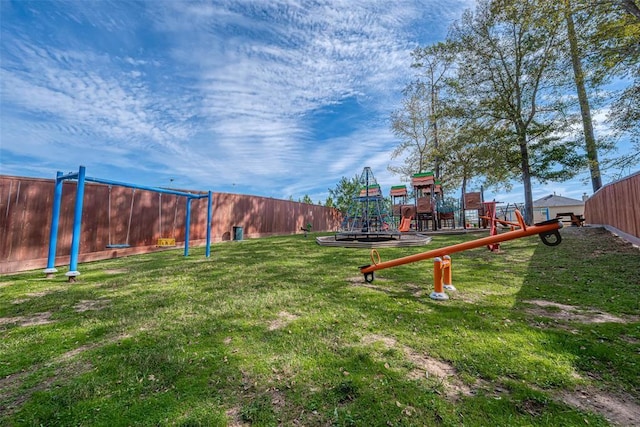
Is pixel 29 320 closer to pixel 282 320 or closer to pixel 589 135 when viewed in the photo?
pixel 282 320

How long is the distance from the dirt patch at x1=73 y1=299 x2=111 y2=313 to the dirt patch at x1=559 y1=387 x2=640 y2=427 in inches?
201

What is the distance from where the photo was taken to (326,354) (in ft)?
7.77

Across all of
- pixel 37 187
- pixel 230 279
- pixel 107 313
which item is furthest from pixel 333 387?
pixel 37 187

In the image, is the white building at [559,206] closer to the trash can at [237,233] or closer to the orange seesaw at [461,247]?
the trash can at [237,233]

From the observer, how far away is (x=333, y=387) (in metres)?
1.92

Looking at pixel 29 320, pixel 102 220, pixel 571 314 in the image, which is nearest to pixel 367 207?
pixel 571 314

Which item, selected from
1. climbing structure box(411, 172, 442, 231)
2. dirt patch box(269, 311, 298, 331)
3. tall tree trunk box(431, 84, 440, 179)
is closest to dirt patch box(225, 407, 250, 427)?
dirt patch box(269, 311, 298, 331)

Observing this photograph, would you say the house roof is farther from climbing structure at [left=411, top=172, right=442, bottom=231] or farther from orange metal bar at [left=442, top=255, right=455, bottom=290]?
orange metal bar at [left=442, top=255, right=455, bottom=290]

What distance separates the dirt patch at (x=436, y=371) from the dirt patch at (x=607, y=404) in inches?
25.2

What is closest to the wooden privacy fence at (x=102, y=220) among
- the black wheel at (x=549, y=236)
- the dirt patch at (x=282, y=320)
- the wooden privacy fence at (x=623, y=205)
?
the dirt patch at (x=282, y=320)

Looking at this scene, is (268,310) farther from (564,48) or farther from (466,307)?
(564,48)

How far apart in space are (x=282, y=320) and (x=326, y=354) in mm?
941

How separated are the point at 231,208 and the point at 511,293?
13.5 meters

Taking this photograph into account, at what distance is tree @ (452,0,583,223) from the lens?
1448cm
